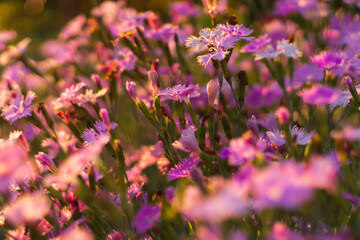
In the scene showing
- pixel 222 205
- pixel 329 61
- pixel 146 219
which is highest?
pixel 222 205

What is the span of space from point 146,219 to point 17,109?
2.19ft

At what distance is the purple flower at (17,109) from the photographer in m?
1.10

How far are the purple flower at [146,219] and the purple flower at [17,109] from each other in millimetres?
549

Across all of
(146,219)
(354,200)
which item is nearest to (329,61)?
(354,200)

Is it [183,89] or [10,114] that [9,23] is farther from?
[183,89]

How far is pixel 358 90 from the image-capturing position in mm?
973

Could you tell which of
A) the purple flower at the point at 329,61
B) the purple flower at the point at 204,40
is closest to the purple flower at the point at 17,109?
the purple flower at the point at 204,40

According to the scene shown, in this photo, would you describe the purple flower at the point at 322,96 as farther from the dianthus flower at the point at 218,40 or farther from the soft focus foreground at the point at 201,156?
the dianthus flower at the point at 218,40

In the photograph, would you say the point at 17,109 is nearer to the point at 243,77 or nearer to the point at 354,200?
the point at 243,77

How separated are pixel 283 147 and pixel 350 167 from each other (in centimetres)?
41

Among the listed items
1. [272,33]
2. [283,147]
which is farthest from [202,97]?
[272,33]

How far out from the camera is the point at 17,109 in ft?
3.79

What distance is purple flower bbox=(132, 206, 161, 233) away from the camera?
75 centimetres

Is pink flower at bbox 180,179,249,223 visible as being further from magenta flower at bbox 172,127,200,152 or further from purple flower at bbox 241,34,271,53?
purple flower at bbox 241,34,271,53
